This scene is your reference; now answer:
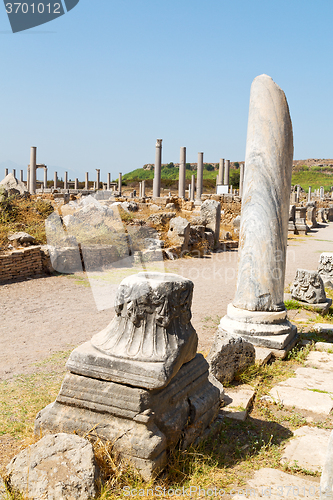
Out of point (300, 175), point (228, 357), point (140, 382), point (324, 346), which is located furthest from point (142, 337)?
point (300, 175)

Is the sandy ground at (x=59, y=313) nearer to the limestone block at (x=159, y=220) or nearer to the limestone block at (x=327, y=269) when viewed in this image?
the limestone block at (x=327, y=269)

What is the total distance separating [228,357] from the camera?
379 centimetres

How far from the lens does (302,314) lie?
6180mm

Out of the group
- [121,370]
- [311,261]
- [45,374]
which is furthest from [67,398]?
[311,261]

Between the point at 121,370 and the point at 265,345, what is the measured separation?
2.47m

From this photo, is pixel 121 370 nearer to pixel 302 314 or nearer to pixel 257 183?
pixel 257 183

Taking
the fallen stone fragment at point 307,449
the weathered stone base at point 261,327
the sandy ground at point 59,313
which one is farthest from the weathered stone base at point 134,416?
the sandy ground at point 59,313

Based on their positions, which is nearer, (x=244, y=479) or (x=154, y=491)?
(x=154, y=491)

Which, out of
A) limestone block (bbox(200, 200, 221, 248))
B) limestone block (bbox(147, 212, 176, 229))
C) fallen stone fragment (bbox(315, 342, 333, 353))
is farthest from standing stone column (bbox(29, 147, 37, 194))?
fallen stone fragment (bbox(315, 342, 333, 353))

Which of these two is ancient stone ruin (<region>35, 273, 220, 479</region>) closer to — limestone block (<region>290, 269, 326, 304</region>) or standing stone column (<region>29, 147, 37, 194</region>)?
limestone block (<region>290, 269, 326, 304</region>)

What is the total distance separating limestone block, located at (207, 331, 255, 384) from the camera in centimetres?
371

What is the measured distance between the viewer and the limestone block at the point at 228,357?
3.71m

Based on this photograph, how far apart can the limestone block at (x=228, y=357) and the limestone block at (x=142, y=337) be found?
1.19 m

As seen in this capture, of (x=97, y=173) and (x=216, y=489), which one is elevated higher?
(x=97, y=173)
